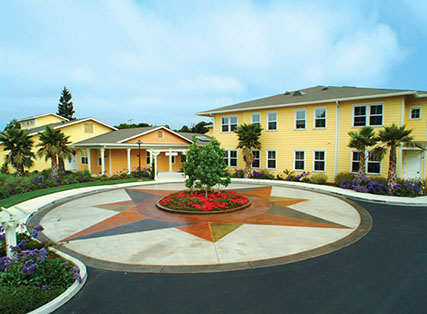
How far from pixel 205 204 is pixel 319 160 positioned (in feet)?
38.9

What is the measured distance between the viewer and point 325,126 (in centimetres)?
1811

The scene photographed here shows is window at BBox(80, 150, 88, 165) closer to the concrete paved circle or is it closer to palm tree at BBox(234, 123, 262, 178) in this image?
the concrete paved circle

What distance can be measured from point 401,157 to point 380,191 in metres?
4.25

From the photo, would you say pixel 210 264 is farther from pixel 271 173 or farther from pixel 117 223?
pixel 271 173

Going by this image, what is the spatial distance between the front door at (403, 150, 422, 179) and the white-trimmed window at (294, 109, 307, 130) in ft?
23.0

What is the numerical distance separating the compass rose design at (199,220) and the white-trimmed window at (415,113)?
11847 mm

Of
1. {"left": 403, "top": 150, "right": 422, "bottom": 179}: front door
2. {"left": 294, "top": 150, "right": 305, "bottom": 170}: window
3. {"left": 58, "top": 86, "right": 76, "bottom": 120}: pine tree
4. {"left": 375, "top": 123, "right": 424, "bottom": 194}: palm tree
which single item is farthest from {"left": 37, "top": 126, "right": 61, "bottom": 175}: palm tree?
{"left": 58, "top": 86, "right": 76, "bottom": 120}: pine tree

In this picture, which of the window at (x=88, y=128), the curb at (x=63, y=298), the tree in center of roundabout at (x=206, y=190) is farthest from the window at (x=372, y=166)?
the window at (x=88, y=128)

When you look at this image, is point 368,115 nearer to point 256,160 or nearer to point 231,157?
point 256,160

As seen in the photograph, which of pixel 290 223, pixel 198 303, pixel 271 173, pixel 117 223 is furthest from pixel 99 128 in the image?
pixel 198 303

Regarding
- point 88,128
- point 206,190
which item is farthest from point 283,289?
point 88,128

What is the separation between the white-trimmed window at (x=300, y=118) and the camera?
62.7 feet

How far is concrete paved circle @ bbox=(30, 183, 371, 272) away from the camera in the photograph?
19.2ft

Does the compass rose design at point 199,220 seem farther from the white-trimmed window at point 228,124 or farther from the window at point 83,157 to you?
the window at point 83,157
